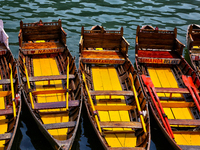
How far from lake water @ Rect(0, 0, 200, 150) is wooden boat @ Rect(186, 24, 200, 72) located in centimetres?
451

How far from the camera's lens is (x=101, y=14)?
2878cm

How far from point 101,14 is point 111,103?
1778 centimetres

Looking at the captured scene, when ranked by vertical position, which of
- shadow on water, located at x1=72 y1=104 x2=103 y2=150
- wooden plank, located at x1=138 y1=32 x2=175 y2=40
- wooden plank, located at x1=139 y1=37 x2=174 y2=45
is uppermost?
wooden plank, located at x1=138 y1=32 x2=175 y2=40

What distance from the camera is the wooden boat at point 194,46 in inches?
683

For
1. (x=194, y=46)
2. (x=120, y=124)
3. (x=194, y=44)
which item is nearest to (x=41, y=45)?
(x=120, y=124)

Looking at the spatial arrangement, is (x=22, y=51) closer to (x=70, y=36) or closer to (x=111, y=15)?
(x=70, y=36)

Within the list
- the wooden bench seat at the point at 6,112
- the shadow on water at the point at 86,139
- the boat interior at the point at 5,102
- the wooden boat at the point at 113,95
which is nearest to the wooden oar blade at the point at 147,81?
the wooden boat at the point at 113,95

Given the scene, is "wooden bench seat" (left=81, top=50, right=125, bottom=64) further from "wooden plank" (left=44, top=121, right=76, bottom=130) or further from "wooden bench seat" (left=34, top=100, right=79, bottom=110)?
"wooden plank" (left=44, top=121, right=76, bottom=130)

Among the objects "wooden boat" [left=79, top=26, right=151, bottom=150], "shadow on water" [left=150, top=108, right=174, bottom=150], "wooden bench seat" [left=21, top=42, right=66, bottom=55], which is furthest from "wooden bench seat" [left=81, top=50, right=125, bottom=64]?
"shadow on water" [left=150, top=108, right=174, bottom=150]

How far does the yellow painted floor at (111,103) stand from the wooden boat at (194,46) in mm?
5585

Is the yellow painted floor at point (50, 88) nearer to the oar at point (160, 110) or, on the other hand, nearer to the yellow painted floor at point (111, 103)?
the yellow painted floor at point (111, 103)

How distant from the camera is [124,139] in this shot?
→ 11.0 m

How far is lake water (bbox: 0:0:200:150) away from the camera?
24.4m

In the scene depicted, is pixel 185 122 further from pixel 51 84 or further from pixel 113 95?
pixel 51 84
